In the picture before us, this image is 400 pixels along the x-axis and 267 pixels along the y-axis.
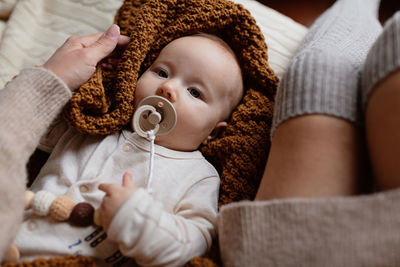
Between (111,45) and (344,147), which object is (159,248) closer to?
(344,147)

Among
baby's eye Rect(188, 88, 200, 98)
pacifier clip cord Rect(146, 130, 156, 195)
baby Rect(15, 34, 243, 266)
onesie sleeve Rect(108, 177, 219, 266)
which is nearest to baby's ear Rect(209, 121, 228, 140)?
baby Rect(15, 34, 243, 266)

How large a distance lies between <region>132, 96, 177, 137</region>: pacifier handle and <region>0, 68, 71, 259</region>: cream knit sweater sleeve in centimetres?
18

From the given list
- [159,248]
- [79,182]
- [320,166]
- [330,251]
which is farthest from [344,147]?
[79,182]

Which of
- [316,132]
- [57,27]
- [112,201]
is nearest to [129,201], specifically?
[112,201]

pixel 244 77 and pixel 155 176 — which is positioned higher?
pixel 244 77

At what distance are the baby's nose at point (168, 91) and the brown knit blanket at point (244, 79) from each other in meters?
0.10

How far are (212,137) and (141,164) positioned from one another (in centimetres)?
26

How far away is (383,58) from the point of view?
2.00ft

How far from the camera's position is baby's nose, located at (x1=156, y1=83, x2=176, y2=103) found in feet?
3.03

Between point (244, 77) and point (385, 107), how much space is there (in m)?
0.57

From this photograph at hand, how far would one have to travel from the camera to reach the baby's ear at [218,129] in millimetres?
1064

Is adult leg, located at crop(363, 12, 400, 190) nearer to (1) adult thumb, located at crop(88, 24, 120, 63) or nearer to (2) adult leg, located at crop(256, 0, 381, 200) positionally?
(2) adult leg, located at crop(256, 0, 381, 200)

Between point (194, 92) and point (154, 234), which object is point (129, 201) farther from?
point (194, 92)

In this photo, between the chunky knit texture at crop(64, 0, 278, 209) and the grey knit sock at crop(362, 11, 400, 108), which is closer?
the grey knit sock at crop(362, 11, 400, 108)
